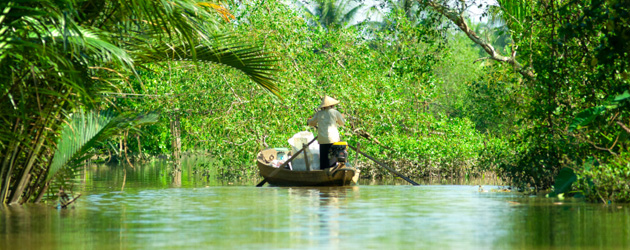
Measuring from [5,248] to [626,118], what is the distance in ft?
31.7

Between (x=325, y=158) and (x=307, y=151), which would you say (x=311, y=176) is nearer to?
(x=325, y=158)

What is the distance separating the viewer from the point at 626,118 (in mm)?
13109

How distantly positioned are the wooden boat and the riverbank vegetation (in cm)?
238

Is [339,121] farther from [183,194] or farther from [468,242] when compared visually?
[468,242]

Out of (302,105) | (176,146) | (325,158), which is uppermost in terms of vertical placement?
(302,105)

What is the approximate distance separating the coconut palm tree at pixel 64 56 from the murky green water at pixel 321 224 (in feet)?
2.91

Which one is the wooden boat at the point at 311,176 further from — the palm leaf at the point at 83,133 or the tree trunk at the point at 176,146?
the tree trunk at the point at 176,146

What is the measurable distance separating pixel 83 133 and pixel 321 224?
13.8 feet

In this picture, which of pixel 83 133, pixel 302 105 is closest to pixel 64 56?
pixel 83 133

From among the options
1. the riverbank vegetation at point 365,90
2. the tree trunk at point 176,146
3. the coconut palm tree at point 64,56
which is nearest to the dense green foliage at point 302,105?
the riverbank vegetation at point 365,90

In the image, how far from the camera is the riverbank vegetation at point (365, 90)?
36.3 ft

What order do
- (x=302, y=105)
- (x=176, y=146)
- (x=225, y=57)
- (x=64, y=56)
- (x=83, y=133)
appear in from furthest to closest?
(x=176, y=146) → (x=302, y=105) → (x=225, y=57) → (x=83, y=133) → (x=64, y=56)

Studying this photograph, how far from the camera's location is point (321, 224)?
9.31m

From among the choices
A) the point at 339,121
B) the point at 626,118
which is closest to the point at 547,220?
the point at 626,118
